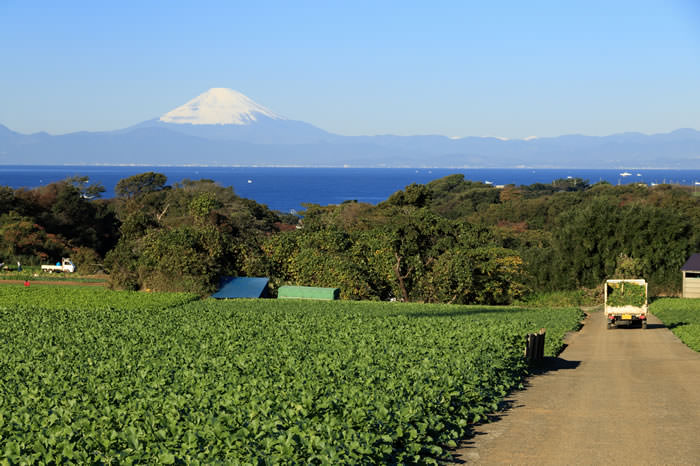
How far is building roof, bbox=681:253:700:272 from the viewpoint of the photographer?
171ft

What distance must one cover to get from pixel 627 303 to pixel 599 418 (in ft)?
78.3

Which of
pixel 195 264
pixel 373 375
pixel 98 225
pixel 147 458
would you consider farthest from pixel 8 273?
pixel 147 458

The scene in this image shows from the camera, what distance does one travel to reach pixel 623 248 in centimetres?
5747

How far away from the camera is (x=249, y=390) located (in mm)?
11984

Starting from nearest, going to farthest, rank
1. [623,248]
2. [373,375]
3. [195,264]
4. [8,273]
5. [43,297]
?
[373,375]
[43,297]
[195,264]
[8,273]
[623,248]

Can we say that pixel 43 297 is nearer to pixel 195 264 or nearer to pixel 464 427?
pixel 195 264

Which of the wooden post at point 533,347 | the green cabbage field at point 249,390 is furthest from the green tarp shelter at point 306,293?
the wooden post at point 533,347

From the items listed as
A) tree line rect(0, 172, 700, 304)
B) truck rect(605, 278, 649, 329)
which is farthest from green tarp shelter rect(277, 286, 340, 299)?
truck rect(605, 278, 649, 329)

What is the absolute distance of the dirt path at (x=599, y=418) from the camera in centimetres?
1134

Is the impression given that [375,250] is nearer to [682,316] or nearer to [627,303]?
[627,303]

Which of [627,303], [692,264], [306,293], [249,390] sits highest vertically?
[249,390]

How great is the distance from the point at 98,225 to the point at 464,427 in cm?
7255

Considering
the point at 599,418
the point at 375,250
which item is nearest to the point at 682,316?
the point at 375,250

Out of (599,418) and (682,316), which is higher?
(599,418)
